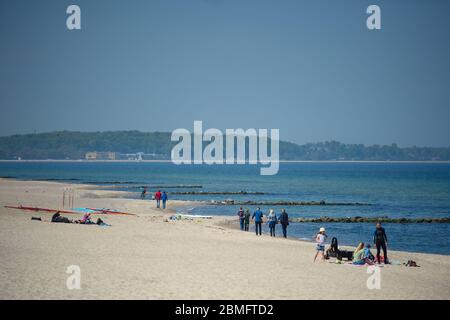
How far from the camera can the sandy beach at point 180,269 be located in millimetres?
13641

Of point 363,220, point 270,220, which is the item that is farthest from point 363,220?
point 270,220

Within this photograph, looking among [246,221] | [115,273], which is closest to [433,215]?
[246,221]

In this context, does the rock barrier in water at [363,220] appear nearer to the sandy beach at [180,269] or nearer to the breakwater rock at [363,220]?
the breakwater rock at [363,220]

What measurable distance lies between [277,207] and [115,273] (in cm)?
4061

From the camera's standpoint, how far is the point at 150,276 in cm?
1530

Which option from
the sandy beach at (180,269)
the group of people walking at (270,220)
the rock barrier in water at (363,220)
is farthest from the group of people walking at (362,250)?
the rock barrier in water at (363,220)

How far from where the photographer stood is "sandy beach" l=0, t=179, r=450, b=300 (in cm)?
1364

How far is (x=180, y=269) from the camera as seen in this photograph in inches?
651

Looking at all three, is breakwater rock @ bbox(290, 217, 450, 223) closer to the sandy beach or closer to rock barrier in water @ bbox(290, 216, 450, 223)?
rock barrier in water @ bbox(290, 216, 450, 223)

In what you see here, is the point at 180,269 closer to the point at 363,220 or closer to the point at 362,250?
the point at 362,250

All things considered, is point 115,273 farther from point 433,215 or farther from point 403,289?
point 433,215

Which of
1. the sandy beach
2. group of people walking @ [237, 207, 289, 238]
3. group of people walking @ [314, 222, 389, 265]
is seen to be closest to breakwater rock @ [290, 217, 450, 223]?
group of people walking @ [237, 207, 289, 238]
